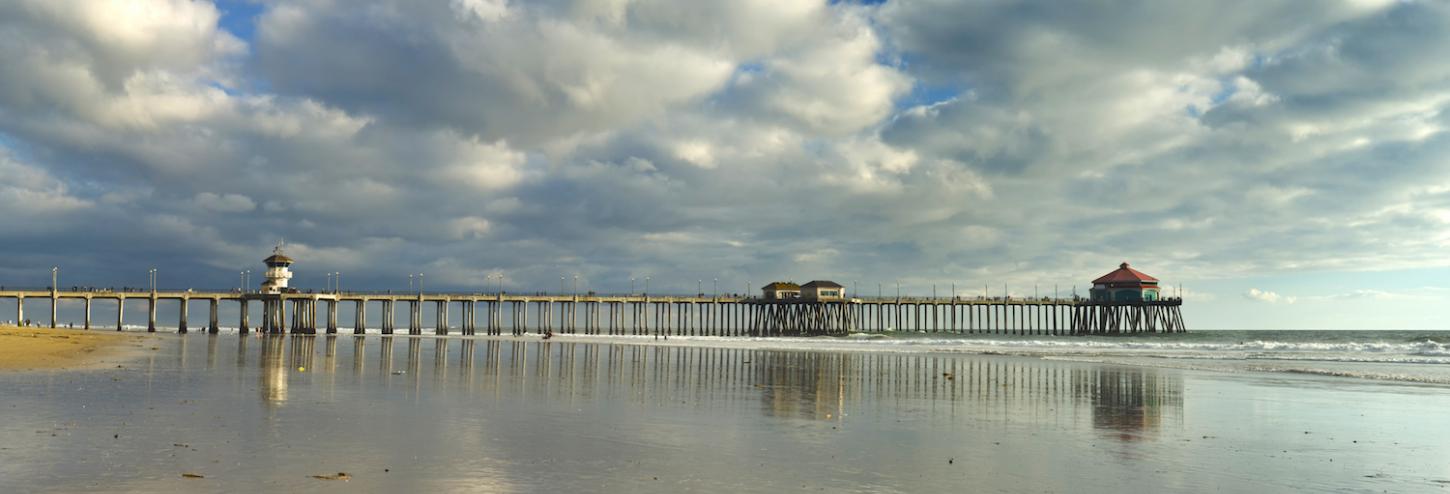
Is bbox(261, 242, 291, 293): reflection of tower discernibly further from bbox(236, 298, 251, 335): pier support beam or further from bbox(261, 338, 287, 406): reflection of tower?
bbox(261, 338, 287, 406): reflection of tower

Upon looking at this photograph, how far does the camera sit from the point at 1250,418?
1842 centimetres

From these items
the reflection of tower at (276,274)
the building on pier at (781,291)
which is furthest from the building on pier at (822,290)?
the reflection of tower at (276,274)

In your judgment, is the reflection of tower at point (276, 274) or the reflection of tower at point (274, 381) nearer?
the reflection of tower at point (274, 381)

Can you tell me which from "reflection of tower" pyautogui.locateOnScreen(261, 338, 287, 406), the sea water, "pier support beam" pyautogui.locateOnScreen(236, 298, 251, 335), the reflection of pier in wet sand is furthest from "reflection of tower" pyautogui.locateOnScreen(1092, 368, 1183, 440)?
"pier support beam" pyautogui.locateOnScreen(236, 298, 251, 335)

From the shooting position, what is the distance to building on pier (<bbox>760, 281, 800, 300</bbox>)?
115062 mm

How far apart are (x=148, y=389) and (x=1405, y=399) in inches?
1217

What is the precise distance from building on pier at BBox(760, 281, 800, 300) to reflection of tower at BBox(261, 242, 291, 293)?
56.4 m

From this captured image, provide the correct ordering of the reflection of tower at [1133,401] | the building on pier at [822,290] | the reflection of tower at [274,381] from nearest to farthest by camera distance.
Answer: the reflection of tower at [1133,401] < the reflection of tower at [274,381] < the building on pier at [822,290]

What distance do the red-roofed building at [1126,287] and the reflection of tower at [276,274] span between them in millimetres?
96775

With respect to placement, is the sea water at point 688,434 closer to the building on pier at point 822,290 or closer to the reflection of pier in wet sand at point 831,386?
the reflection of pier in wet sand at point 831,386

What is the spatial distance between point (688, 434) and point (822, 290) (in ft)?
328

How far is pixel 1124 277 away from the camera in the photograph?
383 ft

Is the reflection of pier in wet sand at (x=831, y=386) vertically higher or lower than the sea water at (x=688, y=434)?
lower

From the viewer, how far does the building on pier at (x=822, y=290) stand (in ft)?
370
